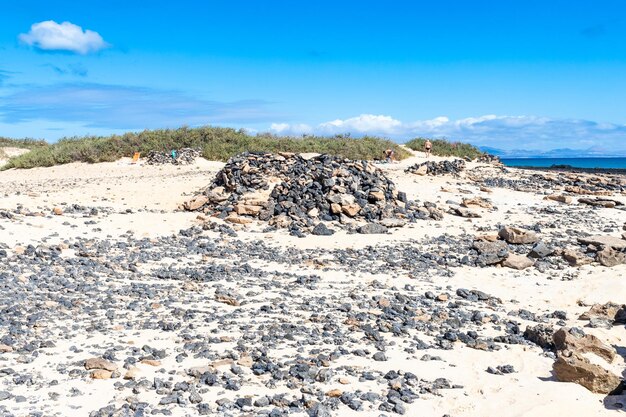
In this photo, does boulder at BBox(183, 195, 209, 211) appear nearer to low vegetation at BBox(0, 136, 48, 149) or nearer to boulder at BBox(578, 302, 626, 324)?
boulder at BBox(578, 302, 626, 324)

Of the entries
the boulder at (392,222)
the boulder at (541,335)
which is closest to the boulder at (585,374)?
the boulder at (541,335)

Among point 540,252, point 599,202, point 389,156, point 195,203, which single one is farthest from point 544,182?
point 195,203

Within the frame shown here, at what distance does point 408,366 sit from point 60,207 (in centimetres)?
1183

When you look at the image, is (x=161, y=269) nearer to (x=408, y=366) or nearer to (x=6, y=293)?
(x=6, y=293)

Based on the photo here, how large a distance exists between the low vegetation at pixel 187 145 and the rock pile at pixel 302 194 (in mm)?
13571

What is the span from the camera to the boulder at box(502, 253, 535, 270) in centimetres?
1102

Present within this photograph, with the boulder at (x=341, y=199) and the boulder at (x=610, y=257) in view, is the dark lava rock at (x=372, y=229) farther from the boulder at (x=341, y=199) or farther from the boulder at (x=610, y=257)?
the boulder at (x=610, y=257)

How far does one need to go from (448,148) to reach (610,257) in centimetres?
3321

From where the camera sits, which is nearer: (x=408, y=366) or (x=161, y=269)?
(x=408, y=366)

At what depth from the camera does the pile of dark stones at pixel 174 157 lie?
30.8 meters

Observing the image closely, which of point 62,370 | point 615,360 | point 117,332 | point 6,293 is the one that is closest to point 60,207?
point 6,293

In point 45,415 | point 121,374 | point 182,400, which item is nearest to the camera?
point 45,415

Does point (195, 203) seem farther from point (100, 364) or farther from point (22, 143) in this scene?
point (22, 143)

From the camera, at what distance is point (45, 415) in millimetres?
5012
